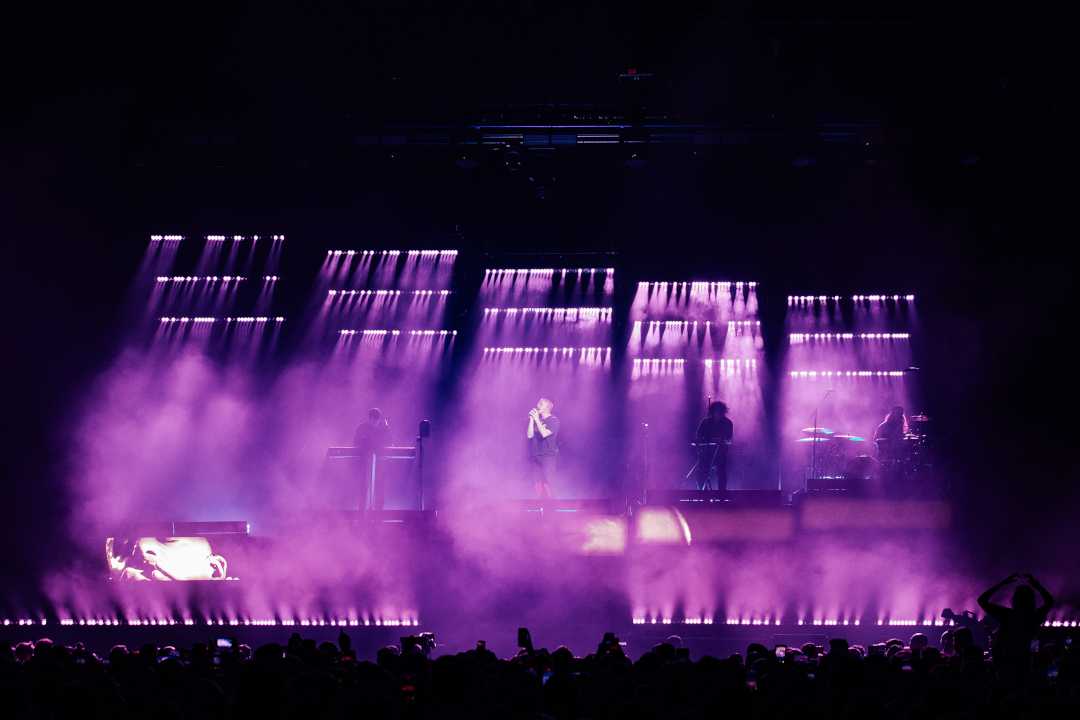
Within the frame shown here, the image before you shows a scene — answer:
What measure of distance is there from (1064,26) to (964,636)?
5.99 meters

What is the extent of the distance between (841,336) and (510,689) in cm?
1141

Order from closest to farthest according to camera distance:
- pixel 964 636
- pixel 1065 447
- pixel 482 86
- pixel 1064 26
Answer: pixel 964 636 → pixel 1064 26 → pixel 482 86 → pixel 1065 447

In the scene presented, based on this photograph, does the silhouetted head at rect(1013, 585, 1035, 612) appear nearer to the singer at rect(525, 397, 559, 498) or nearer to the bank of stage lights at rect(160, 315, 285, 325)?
the singer at rect(525, 397, 559, 498)

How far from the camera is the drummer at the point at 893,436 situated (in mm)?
11766

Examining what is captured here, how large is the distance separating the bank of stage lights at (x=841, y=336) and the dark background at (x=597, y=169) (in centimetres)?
66

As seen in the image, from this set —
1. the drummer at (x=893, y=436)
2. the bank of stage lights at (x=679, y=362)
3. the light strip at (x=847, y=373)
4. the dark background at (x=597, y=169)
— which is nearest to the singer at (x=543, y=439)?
the bank of stage lights at (x=679, y=362)

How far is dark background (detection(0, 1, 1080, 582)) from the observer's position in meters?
9.52

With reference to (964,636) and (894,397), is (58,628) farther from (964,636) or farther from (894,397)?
(894,397)

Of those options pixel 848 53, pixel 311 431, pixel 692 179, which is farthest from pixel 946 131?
pixel 311 431

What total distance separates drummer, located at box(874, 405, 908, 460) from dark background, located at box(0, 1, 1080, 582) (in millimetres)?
833

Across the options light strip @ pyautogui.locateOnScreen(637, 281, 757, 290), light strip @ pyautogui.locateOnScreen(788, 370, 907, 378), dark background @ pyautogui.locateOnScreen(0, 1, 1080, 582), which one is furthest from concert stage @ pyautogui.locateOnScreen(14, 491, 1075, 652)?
light strip @ pyautogui.locateOnScreen(637, 281, 757, 290)

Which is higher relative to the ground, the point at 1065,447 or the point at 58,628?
the point at 1065,447

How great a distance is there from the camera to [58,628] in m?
10.0

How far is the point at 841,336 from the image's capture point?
13977mm
